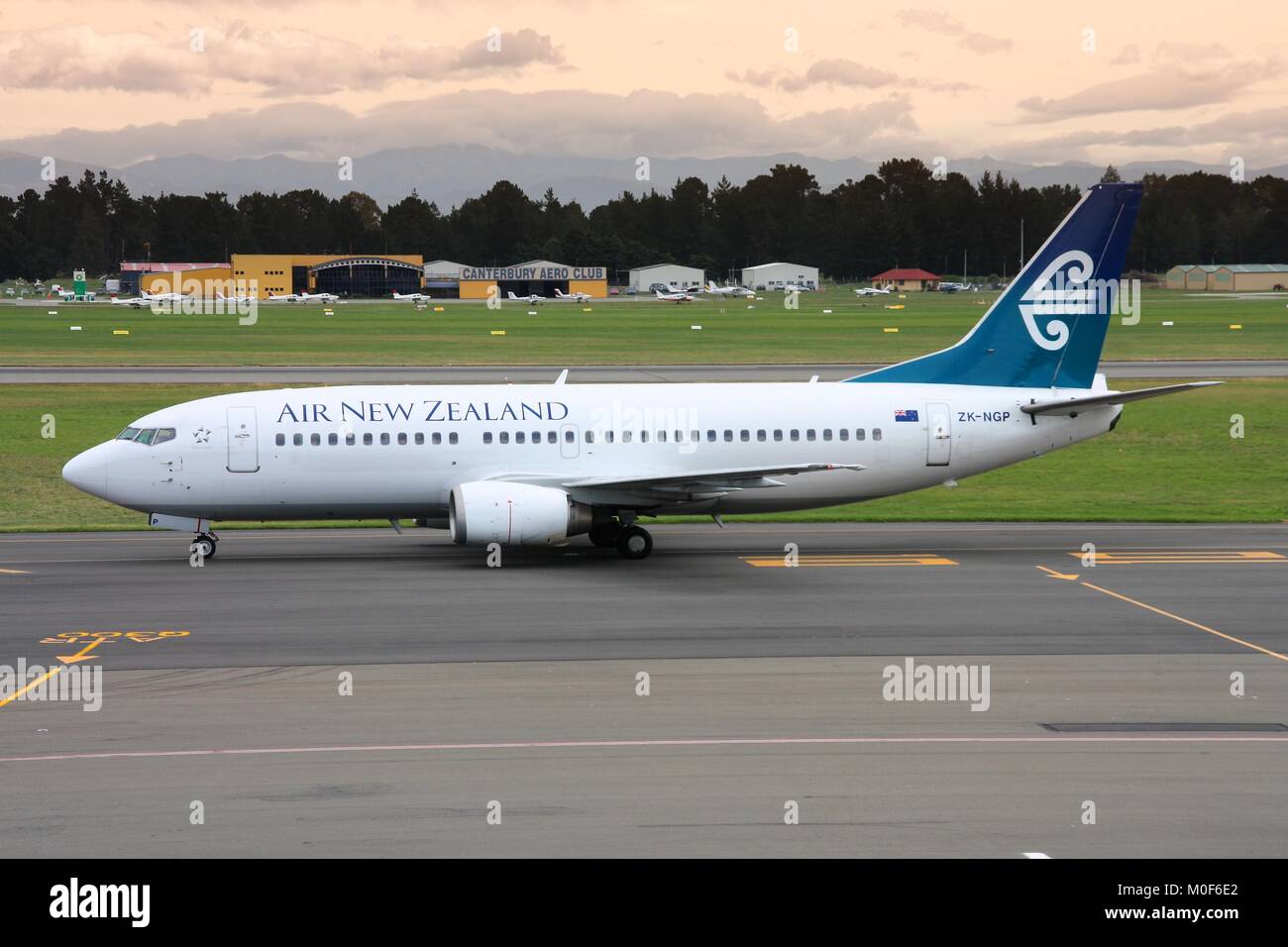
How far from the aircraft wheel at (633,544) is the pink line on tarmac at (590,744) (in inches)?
595

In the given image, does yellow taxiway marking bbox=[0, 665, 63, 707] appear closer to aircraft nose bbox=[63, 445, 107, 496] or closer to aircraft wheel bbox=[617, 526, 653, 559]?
aircraft nose bbox=[63, 445, 107, 496]

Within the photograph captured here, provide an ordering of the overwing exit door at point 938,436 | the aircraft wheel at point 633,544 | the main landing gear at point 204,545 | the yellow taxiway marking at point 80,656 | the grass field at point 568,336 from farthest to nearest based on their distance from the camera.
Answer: the grass field at point 568,336 < the overwing exit door at point 938,436 < the aircraft wheel at point 633,544 < the main landing gear at point 204,545 < the yellow taxiway marking at point 80,656

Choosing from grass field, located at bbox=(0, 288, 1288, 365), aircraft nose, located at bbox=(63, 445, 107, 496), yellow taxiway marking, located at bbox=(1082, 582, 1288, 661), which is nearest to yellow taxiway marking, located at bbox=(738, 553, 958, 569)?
yellow taxiway marking, located at bbox=(1082, 582, 1288, 661)

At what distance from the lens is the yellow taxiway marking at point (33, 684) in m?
20.9

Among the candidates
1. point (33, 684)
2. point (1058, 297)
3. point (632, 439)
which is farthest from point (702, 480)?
point (33, 684)

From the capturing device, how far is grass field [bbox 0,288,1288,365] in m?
90.8

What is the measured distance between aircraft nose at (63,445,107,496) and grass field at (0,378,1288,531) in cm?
700

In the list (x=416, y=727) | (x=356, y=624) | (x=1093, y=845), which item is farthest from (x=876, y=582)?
(x=1093, y=845)

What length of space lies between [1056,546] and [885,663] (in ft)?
47.7

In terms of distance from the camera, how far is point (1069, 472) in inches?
1965

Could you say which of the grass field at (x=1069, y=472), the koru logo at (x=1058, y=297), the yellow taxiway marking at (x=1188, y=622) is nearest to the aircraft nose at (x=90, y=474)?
the grass field at (x=1069, y=472)

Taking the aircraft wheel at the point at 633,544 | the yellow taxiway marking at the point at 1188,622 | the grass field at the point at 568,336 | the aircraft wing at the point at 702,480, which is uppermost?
the grass field at the point at 568,336

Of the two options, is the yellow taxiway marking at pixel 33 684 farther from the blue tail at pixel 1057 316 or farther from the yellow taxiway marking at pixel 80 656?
the blue tail at pixel 1057 316

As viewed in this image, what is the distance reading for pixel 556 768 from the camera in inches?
691
